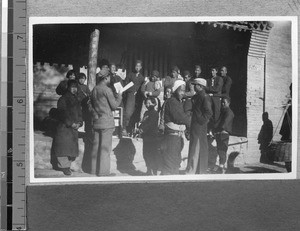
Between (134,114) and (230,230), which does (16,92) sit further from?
(230,230)

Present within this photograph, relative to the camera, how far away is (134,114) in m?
2.82

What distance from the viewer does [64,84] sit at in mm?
2781

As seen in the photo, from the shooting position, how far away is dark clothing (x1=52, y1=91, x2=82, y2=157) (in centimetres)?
279

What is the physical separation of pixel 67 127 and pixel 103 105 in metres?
0.23

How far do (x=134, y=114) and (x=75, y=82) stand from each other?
0.36m

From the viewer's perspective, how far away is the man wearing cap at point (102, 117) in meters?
2.80

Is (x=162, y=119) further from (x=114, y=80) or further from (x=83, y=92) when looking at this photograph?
(x=83, y=92)

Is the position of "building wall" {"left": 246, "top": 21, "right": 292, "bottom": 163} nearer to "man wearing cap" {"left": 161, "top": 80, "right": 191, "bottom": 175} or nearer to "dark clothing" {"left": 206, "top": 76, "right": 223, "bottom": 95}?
"dark clothing" {"left": 206, "top": 76, "right": 223, "bottom": 95}

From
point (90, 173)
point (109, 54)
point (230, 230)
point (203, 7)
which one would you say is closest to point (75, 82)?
point (109, 54)

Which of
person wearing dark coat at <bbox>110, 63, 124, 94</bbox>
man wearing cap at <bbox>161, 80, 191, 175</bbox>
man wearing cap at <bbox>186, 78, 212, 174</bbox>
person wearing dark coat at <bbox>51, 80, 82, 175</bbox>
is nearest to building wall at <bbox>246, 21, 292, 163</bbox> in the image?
man wearing cap at <bbox>186, 78, 212, 174</bbox>

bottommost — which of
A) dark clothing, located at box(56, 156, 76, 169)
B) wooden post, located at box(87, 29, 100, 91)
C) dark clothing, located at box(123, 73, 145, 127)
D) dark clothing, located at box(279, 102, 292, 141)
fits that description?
dark clothing, located at box(56, 156, 76, 169)

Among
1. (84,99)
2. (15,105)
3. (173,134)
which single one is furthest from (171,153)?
(15,105)

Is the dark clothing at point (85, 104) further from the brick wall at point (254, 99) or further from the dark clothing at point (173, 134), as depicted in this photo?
the brick wall at point (254, 99)

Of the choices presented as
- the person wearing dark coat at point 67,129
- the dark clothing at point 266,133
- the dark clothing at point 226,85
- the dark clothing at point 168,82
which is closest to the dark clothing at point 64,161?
the person wearing dark coat at point 67,129
